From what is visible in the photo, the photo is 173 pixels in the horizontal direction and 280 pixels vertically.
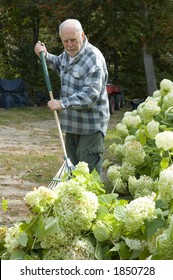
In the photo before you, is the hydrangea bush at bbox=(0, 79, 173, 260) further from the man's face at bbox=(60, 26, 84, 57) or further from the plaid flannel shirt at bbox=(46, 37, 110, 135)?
the man's face at bbox=(60, 26, 84, 57)

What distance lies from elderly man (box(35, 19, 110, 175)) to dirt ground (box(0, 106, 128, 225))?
0.68m

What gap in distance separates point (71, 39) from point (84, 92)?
39 cm

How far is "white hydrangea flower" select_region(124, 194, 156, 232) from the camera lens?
244cm

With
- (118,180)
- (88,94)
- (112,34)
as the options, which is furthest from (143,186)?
(112,34)

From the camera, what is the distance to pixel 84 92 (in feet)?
13.5

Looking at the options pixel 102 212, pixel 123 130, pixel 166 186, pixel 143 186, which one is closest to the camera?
pixel 166 186

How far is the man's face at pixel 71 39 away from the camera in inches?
161

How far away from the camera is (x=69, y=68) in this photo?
4355mm

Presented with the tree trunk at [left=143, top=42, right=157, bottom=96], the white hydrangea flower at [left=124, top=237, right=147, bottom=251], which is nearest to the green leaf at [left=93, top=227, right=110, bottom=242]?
the white hydrangea flower at [left=124, top=237, right=147, bottom=251]

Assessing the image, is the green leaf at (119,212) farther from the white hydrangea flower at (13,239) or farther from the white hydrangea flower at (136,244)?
the white hydrangea flower at (13,239)

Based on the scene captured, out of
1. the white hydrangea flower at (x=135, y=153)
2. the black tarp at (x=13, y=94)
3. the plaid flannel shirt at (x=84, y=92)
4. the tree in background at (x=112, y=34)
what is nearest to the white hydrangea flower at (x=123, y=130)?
the white hydrangea flower at (x=135, y=153)

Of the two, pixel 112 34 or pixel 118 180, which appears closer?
pixel 118 180

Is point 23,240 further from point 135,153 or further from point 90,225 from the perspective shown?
point 135,153

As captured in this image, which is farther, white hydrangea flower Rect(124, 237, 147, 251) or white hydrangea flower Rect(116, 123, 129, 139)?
white hydrangea flower Rect(116, 123, 129, 139)
